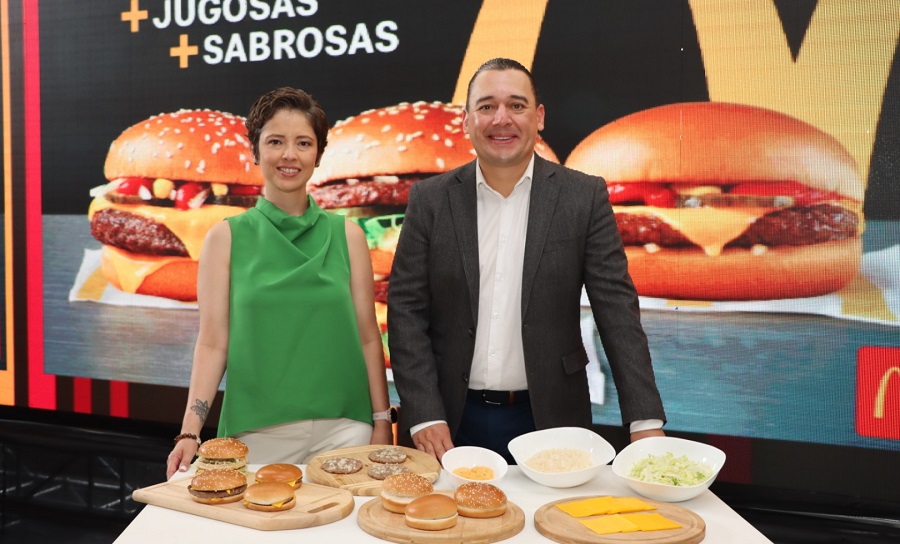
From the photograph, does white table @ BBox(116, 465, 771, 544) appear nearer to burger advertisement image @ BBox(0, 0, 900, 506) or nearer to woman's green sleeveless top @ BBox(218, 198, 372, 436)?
woman's green sleeveless top @ BBox(218, 198, 372, 436)

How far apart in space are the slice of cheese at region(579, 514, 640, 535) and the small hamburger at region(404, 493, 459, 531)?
0.27 m

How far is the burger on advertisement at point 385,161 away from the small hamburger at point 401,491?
6.91ft

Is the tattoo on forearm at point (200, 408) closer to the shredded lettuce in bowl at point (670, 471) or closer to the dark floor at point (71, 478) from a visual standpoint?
the shredded lettuce in bowl at point (670, 471)

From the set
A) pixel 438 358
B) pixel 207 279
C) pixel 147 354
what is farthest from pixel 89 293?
pixel 438 358

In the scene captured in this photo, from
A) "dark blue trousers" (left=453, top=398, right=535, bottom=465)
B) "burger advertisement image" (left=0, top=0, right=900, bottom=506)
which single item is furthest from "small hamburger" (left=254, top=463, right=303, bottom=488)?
"burger advertisement image" (left=0, top=0, right=900, bottom=506)

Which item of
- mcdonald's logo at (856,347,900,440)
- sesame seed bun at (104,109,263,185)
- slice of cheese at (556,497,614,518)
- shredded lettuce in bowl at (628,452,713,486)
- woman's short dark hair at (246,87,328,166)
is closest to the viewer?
slice of cheese at (556,497,614,518)

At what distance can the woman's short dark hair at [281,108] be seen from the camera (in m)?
2.07

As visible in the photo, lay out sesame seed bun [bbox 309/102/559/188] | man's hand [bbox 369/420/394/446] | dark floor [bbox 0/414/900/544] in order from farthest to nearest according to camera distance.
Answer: dark floor [bbox 0/414/900/544], sesame seed bun [bbox 309/102/559/188], man's hand [bbox 369/420/394/446]

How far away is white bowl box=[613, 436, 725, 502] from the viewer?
157 centimetres

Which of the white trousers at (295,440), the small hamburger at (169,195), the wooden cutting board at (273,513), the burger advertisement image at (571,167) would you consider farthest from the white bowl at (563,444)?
→ the small hamburger at (169,195)

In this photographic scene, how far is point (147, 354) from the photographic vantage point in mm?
4098

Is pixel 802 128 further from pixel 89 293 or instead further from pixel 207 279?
pixel 89 293

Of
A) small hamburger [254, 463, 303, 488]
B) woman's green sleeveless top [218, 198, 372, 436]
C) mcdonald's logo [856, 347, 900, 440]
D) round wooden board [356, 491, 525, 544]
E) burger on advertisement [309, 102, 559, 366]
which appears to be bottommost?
mcdonald's logo [856, 347, 900, 440]

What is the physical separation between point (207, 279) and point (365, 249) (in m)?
0.49
